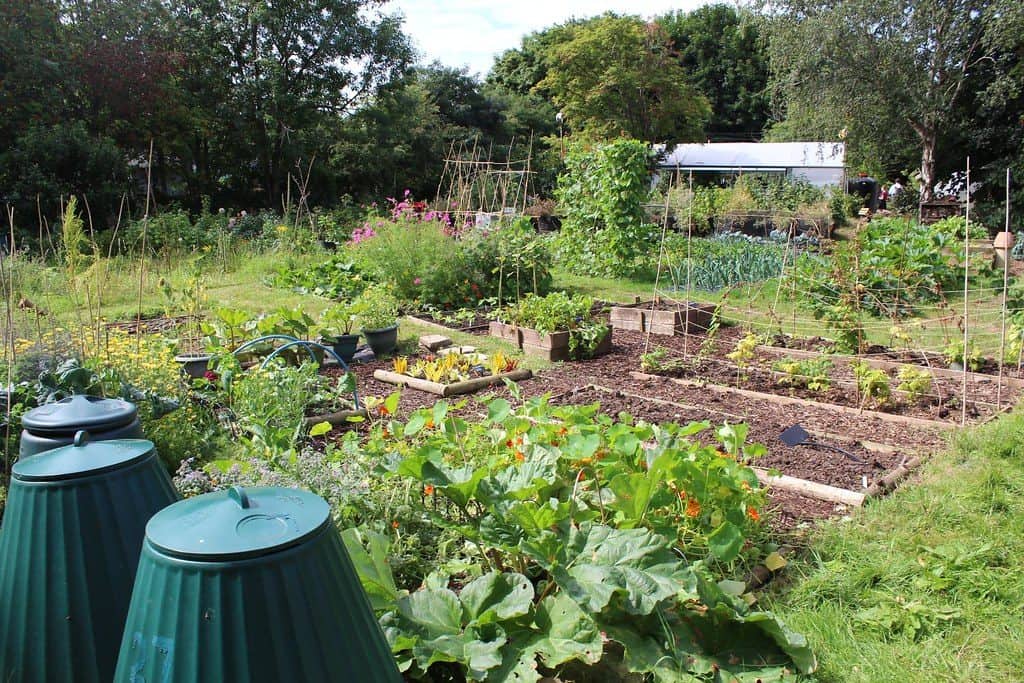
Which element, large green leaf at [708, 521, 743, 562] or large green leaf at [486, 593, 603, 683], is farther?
large green leaf at [708, 521, 743, 562]

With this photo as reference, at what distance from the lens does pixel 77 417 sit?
1.77 meters

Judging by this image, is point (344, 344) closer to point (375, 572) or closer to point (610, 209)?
point (375, 572)

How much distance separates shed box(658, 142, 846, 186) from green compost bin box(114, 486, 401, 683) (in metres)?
22.4

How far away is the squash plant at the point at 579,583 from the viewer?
6.40 feet

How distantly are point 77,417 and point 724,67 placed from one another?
1730 inches

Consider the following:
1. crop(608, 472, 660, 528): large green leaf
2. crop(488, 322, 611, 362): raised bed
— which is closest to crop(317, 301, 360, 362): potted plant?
crop(488, 322, 611, 362): raised bed

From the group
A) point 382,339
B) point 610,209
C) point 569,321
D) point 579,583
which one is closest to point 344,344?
point 382,339

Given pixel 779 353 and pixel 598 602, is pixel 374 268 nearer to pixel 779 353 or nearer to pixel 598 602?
pixel 779 353

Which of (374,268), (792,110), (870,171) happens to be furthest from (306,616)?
(870,171)

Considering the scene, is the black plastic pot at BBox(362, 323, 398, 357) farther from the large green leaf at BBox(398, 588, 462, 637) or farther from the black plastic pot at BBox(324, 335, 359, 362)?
the large green leaf at BBox(398, 588, 462, 637)

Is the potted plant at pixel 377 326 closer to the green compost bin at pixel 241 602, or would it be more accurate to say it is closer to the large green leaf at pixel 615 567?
the large green leaf at pixel 615 567

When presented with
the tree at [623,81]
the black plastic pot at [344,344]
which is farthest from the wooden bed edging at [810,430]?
the tree at [623,81]

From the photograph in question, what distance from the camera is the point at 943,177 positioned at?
21047mm

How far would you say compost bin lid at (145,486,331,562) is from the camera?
925 millimetres
